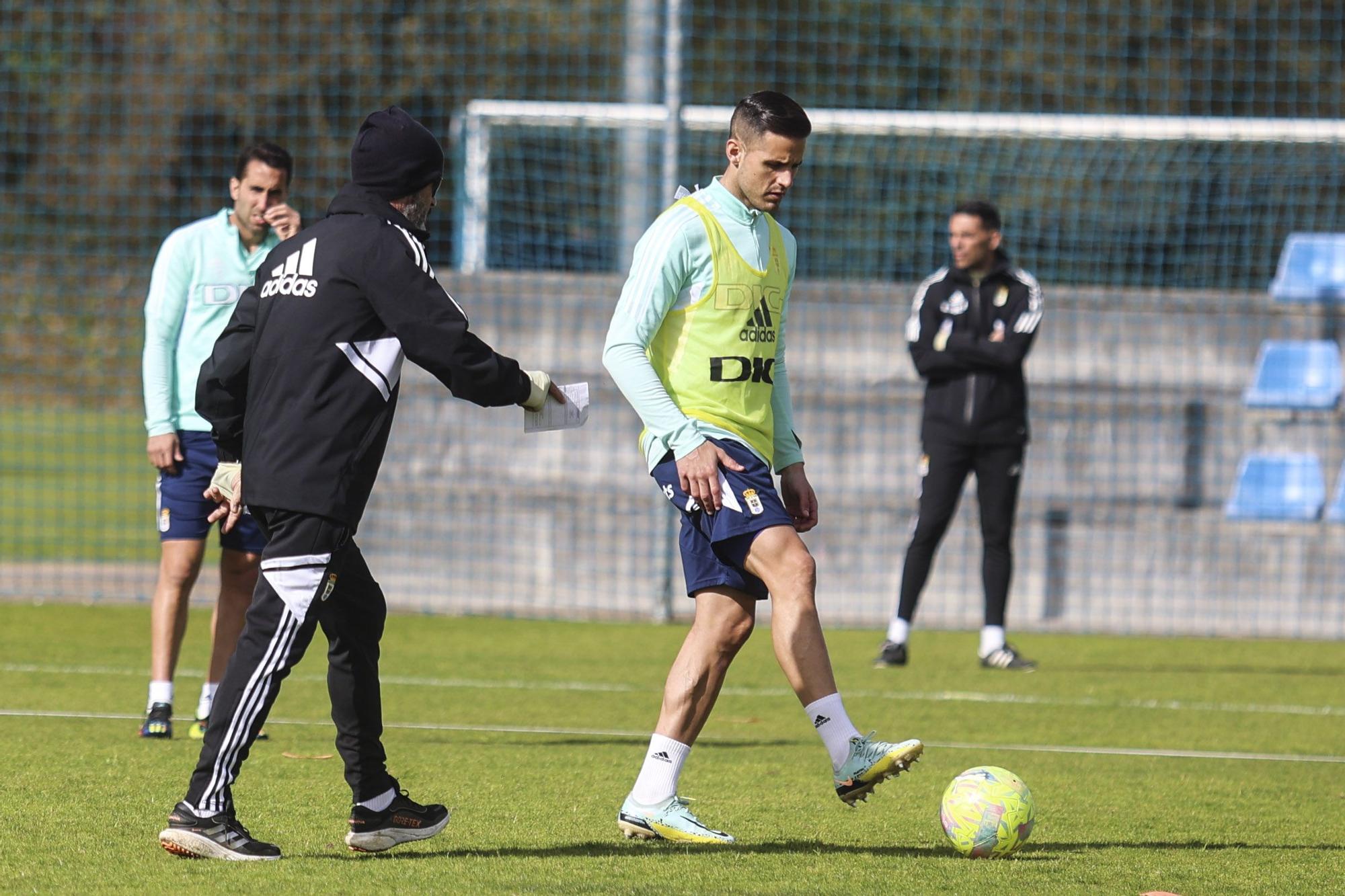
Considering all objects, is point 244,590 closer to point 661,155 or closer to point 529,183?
point 661,155

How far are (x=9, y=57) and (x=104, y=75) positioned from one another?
4.68 meters

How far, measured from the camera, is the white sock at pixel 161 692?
692cm

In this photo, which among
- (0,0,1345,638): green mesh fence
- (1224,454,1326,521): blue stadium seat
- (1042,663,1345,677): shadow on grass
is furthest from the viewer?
(1224,454,1326,521): blue stadium seat

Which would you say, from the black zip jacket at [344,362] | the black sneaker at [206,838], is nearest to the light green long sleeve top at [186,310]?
the black zip jacket at [344,362]

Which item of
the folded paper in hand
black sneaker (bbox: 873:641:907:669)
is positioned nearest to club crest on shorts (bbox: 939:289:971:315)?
black sneaker (bbox: 873:641:907:669)

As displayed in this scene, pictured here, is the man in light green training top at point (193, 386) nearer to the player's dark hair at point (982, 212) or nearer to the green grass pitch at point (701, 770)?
the green grass pitch at point (701, 770)

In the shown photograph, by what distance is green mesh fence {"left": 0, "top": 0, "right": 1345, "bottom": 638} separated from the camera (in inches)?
483

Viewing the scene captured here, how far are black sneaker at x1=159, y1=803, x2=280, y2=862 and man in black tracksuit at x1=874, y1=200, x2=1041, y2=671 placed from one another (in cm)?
553

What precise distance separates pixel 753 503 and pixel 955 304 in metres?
5.16

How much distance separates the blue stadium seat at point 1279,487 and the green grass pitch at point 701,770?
1.50 metres

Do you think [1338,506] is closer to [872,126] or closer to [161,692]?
[872,126]

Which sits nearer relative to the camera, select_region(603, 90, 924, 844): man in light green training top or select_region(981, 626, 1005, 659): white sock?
select_region(603, 90, 924, 844): man in light green training top

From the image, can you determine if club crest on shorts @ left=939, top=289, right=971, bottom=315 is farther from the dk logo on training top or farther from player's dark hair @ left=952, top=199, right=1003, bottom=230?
the dk logo on training top

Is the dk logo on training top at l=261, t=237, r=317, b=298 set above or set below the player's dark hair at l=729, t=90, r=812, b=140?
below
